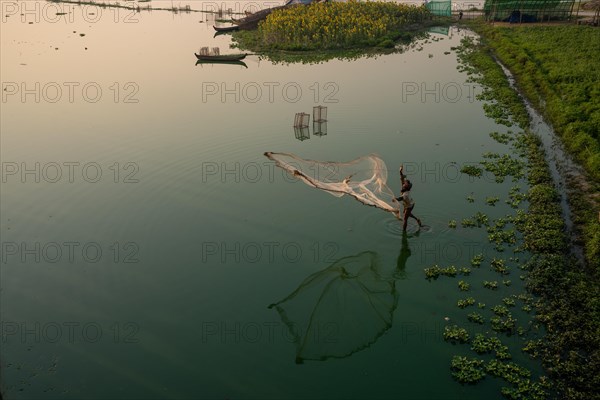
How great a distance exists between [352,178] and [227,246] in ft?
12.6

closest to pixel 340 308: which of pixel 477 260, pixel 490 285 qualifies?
pixel 490 285

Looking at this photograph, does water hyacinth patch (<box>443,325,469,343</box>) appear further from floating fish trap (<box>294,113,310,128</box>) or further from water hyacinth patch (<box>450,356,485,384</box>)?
floating fish trap (<box>294,113,310,128</box>)

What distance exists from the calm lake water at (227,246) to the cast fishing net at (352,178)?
1.05m

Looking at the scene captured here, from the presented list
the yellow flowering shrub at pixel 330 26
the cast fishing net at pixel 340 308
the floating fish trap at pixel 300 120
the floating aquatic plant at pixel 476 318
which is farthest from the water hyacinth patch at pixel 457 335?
the yellow flowering shrub at pixel 330 26

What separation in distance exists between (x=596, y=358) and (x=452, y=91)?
17505mm

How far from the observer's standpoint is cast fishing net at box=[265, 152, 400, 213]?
1191 cm

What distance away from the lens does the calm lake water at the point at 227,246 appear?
343 inches

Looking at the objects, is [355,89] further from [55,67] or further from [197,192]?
[55,67]

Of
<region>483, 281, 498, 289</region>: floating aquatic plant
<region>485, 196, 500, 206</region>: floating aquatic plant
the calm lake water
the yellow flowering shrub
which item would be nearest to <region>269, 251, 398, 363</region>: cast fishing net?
the calm lake water

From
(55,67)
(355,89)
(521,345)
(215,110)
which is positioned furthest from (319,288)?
(55,67)

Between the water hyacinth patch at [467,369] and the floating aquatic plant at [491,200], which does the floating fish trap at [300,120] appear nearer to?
the floating aquatic plant at [491,200]

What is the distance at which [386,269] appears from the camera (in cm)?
1110

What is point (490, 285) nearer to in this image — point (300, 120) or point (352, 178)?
point (352, 178)

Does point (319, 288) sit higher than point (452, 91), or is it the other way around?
point (452, 91)
